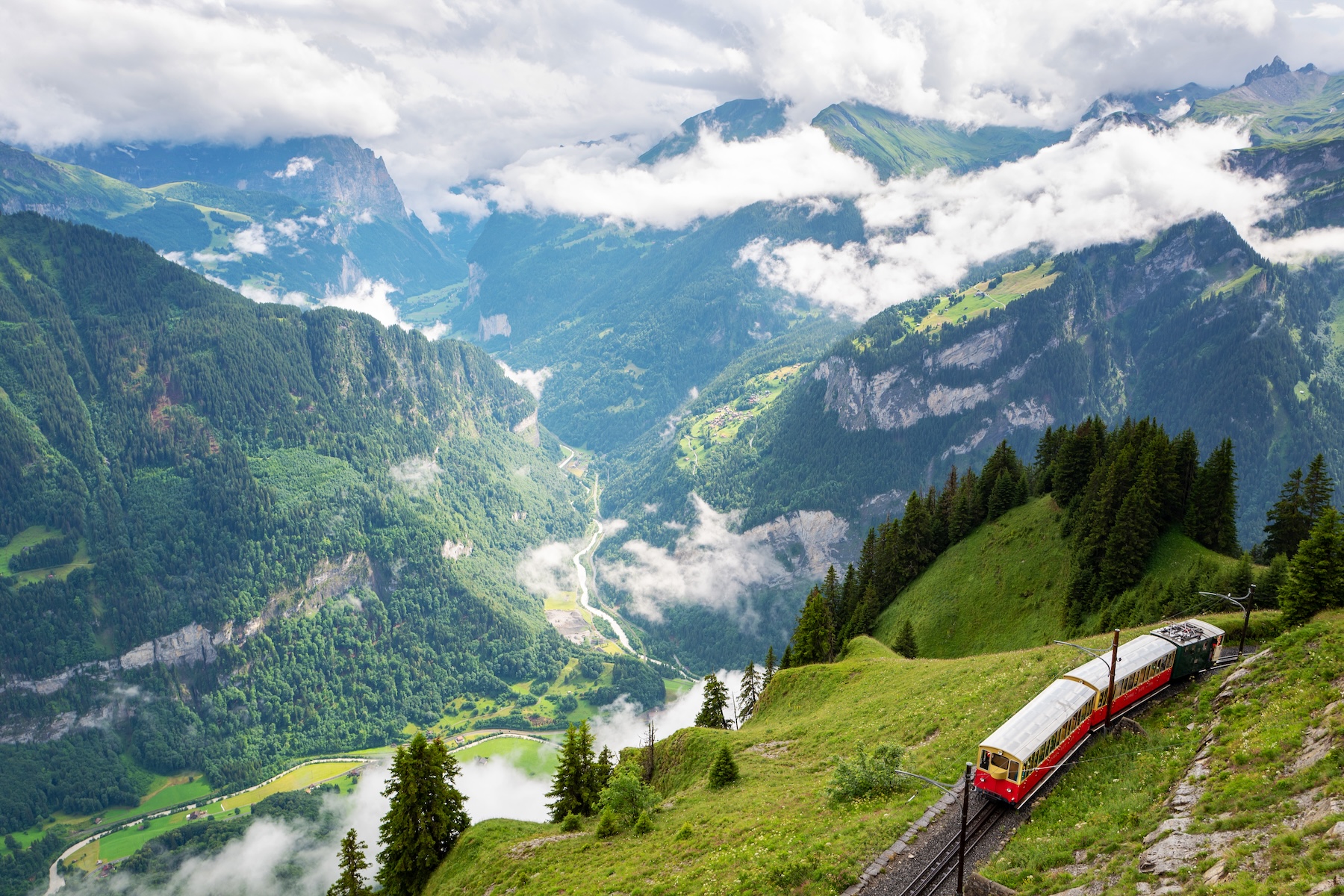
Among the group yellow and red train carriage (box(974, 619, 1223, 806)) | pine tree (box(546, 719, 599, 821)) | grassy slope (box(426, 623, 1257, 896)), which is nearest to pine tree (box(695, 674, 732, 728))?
grassy slope (box(426, 623, 1257, 896))

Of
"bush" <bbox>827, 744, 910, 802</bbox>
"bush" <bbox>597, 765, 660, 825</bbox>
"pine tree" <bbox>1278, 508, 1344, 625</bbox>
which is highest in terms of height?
"pine tree" <bbox>1278, 508, 1344, 625</bbox>

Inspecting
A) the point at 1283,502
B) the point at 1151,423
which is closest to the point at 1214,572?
the point at 1283,502

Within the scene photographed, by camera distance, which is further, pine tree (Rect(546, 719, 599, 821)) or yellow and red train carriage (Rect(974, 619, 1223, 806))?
pine tree (Rect(546, 719, 599, 821))

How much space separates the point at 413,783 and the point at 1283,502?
9503 cm

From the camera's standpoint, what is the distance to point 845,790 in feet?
131

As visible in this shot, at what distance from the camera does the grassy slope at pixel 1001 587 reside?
83.9 meters

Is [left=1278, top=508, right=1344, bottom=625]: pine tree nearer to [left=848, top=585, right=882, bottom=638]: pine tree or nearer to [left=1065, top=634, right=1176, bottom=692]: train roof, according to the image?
[left=1065, top=634, right=1176, bottom=692]: train roof

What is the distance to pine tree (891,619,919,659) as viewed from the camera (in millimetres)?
91062

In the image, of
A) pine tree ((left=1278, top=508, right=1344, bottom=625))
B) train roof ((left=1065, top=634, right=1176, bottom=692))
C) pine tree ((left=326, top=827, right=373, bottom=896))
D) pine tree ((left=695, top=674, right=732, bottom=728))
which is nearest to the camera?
train roof ((left=1065, top=634, right=1176, bottom=692))

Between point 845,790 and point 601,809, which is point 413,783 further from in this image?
point 845,790

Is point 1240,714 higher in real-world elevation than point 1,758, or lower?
higher

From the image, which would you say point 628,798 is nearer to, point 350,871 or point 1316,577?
point 350,871

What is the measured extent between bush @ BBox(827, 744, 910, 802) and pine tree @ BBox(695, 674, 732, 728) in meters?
54.8

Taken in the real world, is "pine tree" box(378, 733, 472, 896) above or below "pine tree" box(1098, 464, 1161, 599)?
below
